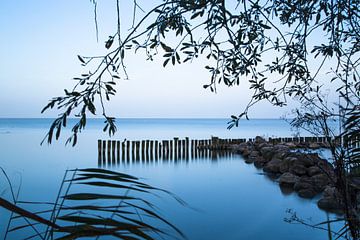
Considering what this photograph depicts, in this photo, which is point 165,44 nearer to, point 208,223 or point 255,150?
point 208,223

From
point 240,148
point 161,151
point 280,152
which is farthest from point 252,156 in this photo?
point 161,151

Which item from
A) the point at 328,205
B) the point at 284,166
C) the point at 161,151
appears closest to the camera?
the point at 328,205

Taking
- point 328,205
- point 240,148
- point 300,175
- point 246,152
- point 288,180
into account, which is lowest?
point 328,205

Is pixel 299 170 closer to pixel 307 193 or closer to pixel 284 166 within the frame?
pixel 284 166

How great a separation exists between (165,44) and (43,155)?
1785 cm

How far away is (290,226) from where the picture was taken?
669 cm

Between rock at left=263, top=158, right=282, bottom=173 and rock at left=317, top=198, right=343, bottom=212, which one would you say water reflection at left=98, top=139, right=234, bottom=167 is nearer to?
rock at left=263, top=158, right=282, bottom=173

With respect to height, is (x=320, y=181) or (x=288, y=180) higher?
(x=320, y=181)

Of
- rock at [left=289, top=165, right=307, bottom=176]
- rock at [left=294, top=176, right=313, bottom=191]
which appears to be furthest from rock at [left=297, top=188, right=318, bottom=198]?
rock at [left=289, top=165, right=307, bottom=176]

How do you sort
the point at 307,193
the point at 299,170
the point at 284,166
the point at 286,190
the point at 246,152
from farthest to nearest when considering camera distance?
the point at 246,152 → the point at 284,166 → the point at 299,170 → the point at 286,190 → the point at 307,193

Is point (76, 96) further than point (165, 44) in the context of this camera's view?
No

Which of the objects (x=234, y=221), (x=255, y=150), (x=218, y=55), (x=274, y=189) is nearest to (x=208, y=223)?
(x=234, y=221)

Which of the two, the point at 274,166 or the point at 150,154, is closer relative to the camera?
the point at 274,166

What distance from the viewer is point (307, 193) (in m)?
8.32
